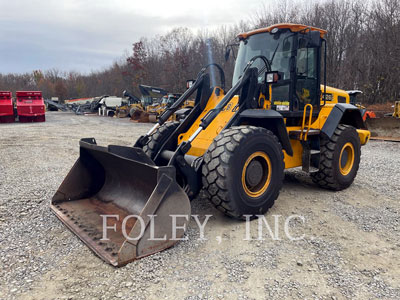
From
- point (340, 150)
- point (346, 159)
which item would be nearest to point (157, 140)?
point (340, 150)

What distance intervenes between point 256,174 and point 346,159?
229 cm

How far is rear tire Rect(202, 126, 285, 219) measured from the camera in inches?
132

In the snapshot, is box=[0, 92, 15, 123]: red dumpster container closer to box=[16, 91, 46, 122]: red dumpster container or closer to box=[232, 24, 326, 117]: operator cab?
box=[16, 91, 46, 122]: red dumpster container

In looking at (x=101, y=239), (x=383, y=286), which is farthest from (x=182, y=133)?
(x=383, y=286)

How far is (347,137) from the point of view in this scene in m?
5.04

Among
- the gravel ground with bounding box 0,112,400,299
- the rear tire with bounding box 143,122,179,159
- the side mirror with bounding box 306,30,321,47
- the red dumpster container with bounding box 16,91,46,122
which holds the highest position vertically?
the side mirror with bounding box 306,30,321,47

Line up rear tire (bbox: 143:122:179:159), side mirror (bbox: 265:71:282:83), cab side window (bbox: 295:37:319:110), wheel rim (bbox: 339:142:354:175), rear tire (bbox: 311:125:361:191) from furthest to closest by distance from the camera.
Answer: wheel rim (bbox: 339:142:354:175), rear tire (bbox: 311:125:361:191), cab side window (bbox: 295:37:319:110), rear tire (bbox: 143:122:179:159), side mirror (bbox: 265:71:282:83)

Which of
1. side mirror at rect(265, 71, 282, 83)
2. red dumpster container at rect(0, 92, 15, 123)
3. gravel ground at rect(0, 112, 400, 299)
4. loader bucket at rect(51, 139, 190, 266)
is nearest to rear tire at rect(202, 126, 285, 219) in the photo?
gravel ground at rect(0, 112, 400, 299)

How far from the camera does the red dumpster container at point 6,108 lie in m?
18.1

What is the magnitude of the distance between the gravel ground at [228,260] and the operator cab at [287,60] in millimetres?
1452

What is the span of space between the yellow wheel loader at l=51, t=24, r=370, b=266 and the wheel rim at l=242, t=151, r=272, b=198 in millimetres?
12

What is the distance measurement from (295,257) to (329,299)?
604mm

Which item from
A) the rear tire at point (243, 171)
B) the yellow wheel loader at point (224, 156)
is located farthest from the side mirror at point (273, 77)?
the rear tire at point (243, 171)

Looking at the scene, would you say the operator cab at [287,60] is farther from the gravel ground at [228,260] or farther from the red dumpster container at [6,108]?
the red dumpster container at [6,108]
